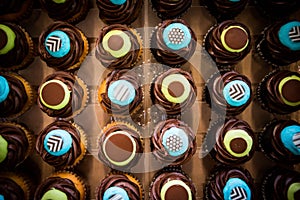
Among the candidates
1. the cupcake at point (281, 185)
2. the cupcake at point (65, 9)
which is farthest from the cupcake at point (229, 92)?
the cupcake at point (65, 9)

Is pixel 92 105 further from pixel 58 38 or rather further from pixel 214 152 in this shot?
pixel 214 152

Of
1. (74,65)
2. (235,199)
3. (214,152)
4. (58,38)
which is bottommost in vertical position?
(235,199)

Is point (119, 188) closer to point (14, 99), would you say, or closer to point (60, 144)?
point (60, 144)

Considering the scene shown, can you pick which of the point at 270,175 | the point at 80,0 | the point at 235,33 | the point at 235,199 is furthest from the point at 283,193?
the point at 80,0

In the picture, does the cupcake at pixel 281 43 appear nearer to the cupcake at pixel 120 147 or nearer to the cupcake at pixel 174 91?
Answer: the cupcake at pixel 174 91

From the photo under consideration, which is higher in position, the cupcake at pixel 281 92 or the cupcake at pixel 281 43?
the cupcake at pixel 281 43

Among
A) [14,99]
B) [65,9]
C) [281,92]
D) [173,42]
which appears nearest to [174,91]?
[173,42]

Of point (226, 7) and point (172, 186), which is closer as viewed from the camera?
point (172, 186)
